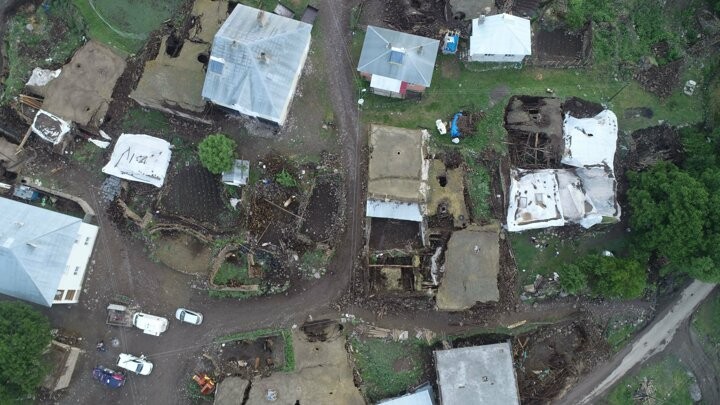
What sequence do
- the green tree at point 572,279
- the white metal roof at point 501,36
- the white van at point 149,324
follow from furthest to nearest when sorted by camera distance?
1. the white metal roof at point 501,36
2. the green tree at point 572,279
3. the white van at point 149,324

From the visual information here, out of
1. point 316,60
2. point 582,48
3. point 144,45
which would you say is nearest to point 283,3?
point 316,60

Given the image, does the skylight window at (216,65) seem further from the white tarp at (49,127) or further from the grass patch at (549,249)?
the grass patch at (549,249)

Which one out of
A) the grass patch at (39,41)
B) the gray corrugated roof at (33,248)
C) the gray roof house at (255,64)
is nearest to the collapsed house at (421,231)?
the gray roof house at (255,64)

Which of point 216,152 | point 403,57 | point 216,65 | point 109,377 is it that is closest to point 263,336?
point 109,377

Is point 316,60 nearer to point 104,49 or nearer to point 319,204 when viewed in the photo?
point 319,204

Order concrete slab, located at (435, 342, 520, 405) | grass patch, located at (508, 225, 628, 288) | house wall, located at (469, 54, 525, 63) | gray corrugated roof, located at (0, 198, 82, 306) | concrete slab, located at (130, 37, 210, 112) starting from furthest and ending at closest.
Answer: house wall, located at (469, 54, 525, 63), grass patch, located at (508, 225, 628, 288), concrete slab, located at (130, 37, 210, 112), concrete slab, located at (435, 342, 520, 405), gray corrugated roof, located at (0, 198, 82, 306)

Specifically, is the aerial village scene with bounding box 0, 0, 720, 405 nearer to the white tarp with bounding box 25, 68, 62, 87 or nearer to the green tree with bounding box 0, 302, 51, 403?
the white tarp with bounding box 25, 68, 62, 87

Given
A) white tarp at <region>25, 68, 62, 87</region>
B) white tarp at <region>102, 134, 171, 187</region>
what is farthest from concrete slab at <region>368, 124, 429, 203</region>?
white tarp at <region>25, 68, 62, 87</region>
